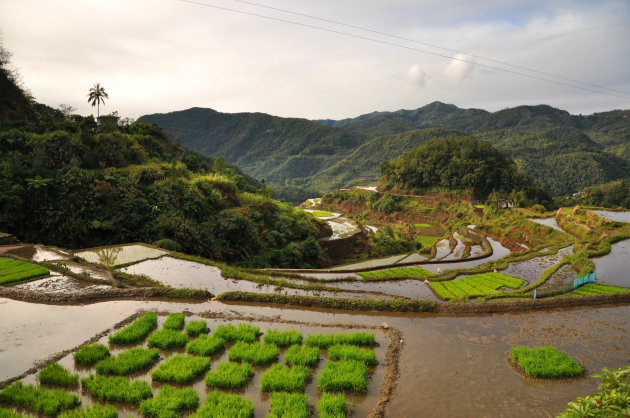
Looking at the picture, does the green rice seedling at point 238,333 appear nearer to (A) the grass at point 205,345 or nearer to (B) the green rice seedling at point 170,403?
(A) the grass at point 205,345

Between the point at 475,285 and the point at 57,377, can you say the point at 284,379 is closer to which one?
the point at 57,377

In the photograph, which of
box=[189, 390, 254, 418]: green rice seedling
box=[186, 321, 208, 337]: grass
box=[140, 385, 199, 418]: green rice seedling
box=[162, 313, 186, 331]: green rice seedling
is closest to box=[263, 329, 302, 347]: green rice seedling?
box=[186, 321, 208, 337]: grass

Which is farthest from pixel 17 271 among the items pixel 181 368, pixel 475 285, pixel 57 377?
pixel 475 285

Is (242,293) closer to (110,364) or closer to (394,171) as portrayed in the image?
(110,364)

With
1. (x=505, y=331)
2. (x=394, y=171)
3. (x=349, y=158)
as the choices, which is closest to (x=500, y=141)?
(x=349, y=158)

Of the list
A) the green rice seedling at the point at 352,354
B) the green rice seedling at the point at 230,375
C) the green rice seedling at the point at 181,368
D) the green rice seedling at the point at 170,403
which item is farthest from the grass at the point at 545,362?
the green rice seedling at the point at 181,368

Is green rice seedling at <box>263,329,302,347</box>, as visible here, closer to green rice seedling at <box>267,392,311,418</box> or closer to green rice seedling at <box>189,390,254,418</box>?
green rice seedling at <box>267,392,311,418</box>
